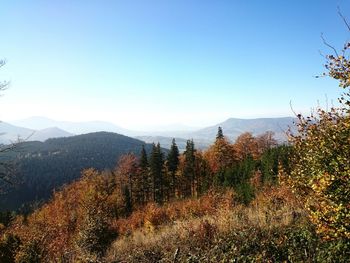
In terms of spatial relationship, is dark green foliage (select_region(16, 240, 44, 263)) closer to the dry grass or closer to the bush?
the dry grass

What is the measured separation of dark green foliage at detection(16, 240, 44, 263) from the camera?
10.8 metres

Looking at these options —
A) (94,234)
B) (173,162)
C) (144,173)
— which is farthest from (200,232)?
(173,162)

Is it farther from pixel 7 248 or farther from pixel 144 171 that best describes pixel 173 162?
pixel 7 248

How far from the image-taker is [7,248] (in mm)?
12727

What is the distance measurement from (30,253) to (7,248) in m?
2.59

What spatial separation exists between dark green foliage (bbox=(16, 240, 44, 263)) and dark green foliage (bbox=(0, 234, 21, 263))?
174 cm

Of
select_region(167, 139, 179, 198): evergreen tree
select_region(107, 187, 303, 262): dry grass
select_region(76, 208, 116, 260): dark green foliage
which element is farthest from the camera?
select_region(167, 139, 179, 198): evergreen tree

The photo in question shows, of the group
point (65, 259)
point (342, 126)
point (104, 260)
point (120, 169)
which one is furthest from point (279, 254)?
point (120, 169)

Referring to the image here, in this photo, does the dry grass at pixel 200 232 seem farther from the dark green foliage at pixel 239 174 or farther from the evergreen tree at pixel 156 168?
the evergreen tree at pixel 156 168

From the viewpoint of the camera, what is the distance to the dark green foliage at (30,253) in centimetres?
1080

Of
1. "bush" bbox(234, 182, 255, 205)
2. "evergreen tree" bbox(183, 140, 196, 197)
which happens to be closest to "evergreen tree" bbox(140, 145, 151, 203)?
"evergreen tree" bbox(183, 140, 196, 197)

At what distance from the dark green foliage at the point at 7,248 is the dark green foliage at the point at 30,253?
5.70ft

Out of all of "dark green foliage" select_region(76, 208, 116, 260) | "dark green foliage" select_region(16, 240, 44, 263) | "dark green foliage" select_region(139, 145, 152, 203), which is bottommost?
"dark green foliage" select_region(139, 145, 152, 203)

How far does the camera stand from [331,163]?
6391mm
